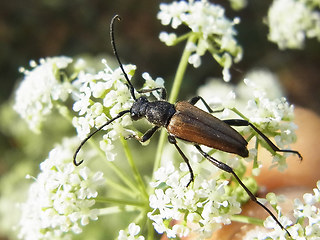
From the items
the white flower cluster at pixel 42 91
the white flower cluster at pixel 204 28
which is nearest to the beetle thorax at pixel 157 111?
the white flower cluster at pixel 204 28

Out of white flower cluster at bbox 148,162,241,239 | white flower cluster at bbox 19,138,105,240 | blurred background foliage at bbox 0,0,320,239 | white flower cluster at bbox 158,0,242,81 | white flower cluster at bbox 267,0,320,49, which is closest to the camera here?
white flower cluster at bbox 148,162,241,239

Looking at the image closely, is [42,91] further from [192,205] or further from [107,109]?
[192,205]

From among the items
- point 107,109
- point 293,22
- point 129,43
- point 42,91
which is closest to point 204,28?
point 107,109

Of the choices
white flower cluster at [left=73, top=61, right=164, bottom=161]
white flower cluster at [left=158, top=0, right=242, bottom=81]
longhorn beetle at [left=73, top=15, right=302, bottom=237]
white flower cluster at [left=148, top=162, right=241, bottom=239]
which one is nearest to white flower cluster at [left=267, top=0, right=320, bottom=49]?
white flower cluster at [left=158, top=0, right=242, bottom=81]

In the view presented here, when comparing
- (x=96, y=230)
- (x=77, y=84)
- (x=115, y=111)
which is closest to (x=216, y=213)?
(x=115, y=111)

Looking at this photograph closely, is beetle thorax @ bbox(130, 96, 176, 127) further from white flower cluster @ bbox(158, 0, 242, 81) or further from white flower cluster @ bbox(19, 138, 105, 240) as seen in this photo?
white flower cluster @ bbox(19, 138, 105, 240)

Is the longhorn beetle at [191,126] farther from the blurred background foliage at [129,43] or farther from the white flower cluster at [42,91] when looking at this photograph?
the blurred background foliage at [129,43]

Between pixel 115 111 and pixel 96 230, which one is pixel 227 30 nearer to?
pixel 115 111
